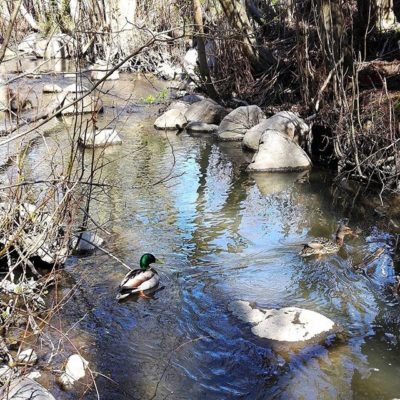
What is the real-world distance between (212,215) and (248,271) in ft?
6.49

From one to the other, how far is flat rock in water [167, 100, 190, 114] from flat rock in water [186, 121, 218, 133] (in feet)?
2.92

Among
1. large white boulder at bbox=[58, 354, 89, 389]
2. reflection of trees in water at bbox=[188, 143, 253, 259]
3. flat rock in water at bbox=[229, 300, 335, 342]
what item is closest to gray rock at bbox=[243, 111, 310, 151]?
reflection of trees in water at bbox=[188, 143, 253, 259]

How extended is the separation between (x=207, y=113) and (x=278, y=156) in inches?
163

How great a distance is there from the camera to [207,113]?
14.4 metres

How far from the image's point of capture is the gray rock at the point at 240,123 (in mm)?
13039

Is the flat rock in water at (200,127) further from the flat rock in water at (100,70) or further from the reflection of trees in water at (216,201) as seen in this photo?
the flat rock in water at (100,70)

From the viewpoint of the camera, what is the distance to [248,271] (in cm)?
658

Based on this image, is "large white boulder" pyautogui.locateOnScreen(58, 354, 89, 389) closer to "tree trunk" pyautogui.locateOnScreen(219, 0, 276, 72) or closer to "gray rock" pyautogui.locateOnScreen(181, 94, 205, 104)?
"tree trunk" pyautogui.locateOnScreen(219, 0, 276, 72)

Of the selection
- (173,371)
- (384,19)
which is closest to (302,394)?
(173,371)

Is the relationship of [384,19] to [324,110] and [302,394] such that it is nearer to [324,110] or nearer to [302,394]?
[324,110]

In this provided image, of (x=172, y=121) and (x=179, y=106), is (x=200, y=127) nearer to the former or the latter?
(x=172, y=121)

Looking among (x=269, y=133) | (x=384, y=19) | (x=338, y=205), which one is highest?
(x=384, y=19)

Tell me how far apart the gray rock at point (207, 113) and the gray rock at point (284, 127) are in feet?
8.12

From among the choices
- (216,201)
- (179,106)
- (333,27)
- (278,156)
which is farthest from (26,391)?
(179,106)
